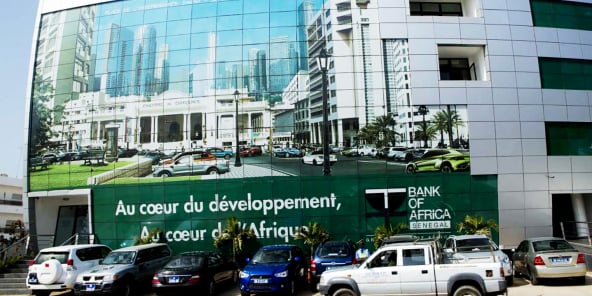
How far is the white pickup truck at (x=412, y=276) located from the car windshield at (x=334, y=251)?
326 cm

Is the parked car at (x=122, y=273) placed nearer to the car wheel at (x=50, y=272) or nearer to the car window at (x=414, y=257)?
the car wheel at (x=50, y=272)

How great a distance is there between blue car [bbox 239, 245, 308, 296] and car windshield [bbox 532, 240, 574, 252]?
7.75 meters

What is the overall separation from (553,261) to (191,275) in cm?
1113

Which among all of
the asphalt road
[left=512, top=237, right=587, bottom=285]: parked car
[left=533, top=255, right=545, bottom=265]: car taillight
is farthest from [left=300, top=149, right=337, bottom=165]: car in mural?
[left=533, top=255, right=545, bottom=265]: car taillight

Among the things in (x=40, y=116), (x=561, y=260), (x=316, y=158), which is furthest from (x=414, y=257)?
(x=40, y=116)

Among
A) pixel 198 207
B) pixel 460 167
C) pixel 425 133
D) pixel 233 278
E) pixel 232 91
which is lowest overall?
pixel 233 278

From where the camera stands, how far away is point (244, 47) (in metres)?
21.1

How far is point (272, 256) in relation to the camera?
13.4m

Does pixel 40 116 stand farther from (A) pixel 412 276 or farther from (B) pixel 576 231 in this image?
(B) pixel 576 231

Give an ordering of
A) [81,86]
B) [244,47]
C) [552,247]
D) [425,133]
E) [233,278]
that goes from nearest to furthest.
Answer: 1. [552,247]
2. [233,278]
3. [425,133]
4. [244,47]
5. [81,86]

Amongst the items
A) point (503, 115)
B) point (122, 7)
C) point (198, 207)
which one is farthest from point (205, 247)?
point (503, 115)

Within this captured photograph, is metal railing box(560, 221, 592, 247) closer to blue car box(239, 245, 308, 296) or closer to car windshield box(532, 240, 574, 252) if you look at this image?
car windshield box(532, 240, 574, 252)

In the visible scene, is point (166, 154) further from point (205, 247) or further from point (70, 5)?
point (70, 5)

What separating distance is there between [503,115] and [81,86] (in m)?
22.7
